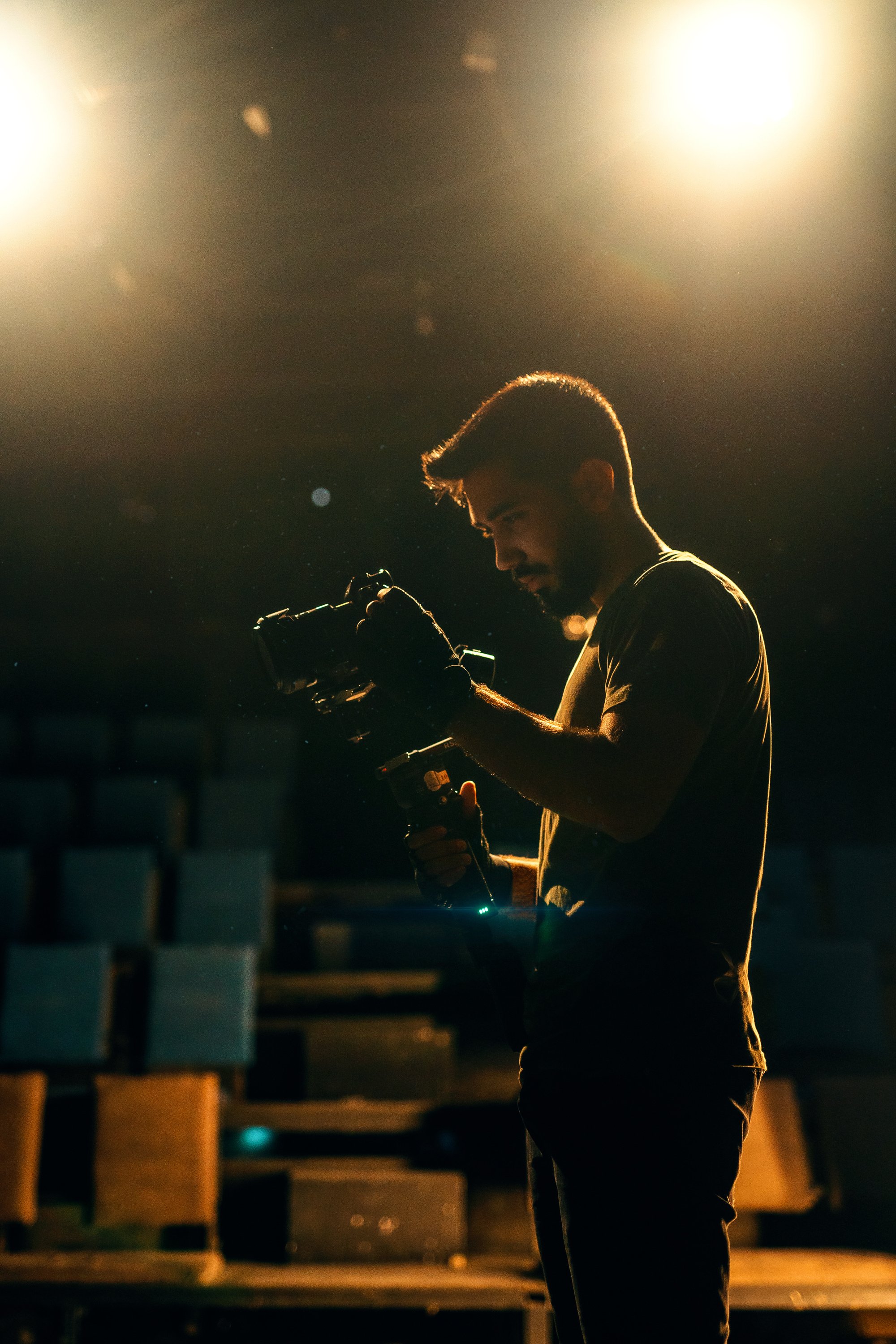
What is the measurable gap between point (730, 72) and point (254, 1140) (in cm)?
238

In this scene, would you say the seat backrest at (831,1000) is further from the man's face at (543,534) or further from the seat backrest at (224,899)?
the man's face at (543,534)

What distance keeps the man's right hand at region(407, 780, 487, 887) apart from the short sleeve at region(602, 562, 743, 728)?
171 mm

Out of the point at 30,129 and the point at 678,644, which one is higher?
the point at 30,129

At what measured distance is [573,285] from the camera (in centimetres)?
142

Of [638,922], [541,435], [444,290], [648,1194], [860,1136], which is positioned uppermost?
[444,290]

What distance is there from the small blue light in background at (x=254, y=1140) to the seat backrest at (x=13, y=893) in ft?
2.68

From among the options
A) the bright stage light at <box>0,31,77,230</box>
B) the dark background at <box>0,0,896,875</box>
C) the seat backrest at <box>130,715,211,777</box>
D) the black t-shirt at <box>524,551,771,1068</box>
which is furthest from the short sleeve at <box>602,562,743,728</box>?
the seat backrest at <box>130,715,211,777</box>

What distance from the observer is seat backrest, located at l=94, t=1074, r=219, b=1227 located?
181cm

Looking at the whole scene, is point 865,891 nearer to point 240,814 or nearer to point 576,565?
point 240,814

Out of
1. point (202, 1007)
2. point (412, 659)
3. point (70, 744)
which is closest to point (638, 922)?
point (412, 659)

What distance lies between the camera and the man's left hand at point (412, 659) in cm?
58

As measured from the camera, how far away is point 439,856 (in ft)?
2.17

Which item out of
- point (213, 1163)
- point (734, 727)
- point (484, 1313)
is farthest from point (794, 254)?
point (213, 1163)

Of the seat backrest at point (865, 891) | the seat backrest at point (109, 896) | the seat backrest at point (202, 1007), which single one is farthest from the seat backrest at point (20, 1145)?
the seat backrest at point (865, 891)
